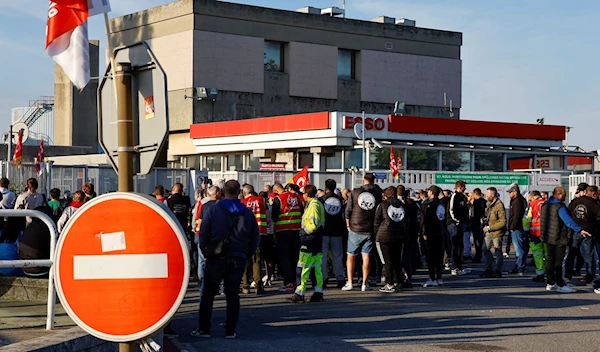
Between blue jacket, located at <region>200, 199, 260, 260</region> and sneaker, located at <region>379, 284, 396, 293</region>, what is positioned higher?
blue jacket, located at <region>200, 199, 260, 260</region>

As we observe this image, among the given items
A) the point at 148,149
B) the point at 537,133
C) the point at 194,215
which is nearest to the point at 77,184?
the point at 194,215

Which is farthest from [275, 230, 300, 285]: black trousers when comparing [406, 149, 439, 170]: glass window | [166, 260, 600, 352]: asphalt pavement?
[406, 149, 439, 170]: glass window

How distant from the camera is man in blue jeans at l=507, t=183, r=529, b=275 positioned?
62.7 feet

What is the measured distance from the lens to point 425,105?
216ft

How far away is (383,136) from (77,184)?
19971mm

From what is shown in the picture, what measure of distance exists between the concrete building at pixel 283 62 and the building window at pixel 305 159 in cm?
1046

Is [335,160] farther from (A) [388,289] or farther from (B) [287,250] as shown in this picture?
(A) [388,289]

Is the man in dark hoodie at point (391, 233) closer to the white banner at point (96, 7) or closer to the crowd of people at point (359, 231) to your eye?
the crowd of people at point (359, 231)

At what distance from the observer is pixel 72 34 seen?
19.6 ft

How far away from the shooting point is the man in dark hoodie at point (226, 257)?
436 inches

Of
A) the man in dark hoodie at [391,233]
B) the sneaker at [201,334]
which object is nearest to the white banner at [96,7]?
the sneaker at [201,334]

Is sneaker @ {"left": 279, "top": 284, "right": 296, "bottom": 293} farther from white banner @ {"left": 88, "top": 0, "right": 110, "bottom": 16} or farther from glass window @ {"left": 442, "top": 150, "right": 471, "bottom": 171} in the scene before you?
glass window @ {"left": 442, "top": 150, "right": 471, "bottom": 171}

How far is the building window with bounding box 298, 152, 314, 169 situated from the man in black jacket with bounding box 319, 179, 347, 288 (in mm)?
26650

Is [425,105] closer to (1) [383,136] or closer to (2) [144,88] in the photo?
(1) [383,136]
